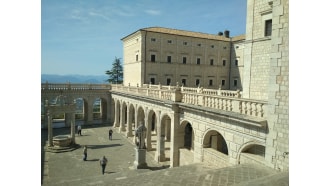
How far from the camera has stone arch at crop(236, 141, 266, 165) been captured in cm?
854

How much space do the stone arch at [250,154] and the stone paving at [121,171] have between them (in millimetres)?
406

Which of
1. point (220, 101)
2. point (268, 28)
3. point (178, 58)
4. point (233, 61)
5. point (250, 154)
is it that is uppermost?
point (233, 61)

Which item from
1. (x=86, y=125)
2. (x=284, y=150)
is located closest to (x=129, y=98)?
(x=86, y=125)

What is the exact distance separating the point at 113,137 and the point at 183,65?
15.0m

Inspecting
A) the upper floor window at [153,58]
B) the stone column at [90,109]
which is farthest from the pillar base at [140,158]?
the stone column at [90,109]

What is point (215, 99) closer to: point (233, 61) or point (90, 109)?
point (90, 109)

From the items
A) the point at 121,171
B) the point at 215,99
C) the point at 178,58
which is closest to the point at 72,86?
the point at 178,58

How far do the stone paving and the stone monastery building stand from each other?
54.7 inches

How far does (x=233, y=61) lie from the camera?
38000mm

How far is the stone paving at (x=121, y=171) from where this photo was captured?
22.9 feet

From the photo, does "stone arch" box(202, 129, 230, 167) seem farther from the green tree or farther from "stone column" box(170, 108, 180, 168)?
the green tree

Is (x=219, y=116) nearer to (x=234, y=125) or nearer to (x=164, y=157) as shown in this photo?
(x=234, y=125)

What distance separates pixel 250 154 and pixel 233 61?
30600 millimetres
